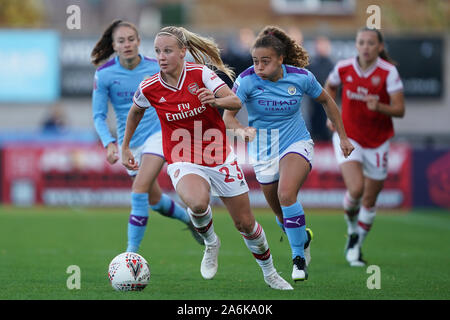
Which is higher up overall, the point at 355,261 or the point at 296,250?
the point at 296,250

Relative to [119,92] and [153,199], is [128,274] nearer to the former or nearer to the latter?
[153,199]

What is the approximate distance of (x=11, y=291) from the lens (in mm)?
7070

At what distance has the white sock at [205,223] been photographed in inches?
287

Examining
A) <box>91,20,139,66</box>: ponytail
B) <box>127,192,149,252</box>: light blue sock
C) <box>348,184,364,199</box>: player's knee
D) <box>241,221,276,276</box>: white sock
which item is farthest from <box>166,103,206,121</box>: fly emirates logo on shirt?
<box>348,184,364,199</box>: player's knee

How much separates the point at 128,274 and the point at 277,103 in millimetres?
2086

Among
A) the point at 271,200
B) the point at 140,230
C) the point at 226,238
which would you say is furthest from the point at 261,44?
the point at 226,238

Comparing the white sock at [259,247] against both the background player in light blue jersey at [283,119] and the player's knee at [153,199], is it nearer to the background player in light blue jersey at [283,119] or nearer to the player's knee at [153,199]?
the background player in light blue jersey at [283,119]

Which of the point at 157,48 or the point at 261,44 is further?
the point at 261,44

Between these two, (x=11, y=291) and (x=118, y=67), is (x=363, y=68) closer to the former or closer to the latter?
(x=118, y=67)

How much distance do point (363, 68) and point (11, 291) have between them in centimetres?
475

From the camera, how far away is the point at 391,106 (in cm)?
927

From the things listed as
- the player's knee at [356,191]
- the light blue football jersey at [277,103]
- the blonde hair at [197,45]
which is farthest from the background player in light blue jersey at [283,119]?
the player's knee at [356,191]

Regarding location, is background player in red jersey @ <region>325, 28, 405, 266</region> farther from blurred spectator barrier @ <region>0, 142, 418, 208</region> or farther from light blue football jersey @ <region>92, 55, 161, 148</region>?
blurred spectator barrier @ <region>0, 142, 418, 208</region>

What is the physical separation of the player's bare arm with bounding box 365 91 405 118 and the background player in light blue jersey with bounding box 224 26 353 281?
1.35 metres
